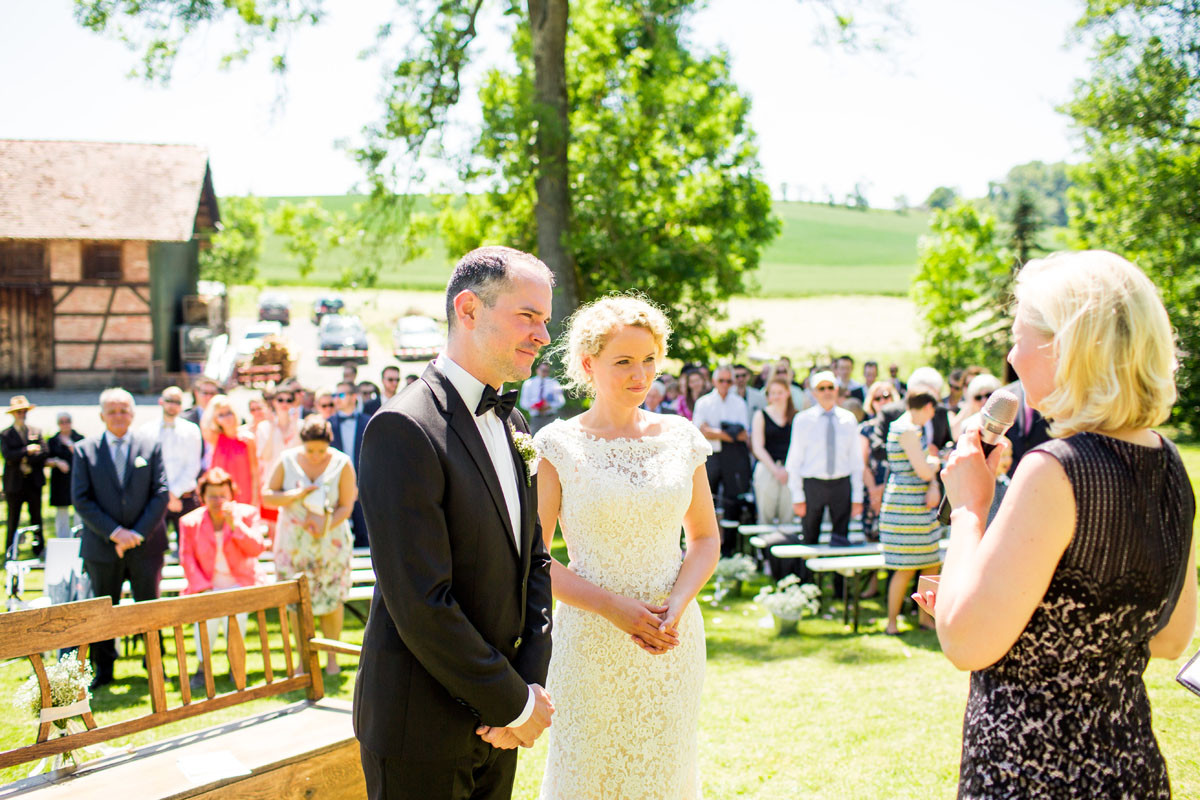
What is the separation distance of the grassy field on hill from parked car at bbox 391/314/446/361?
1597 cm

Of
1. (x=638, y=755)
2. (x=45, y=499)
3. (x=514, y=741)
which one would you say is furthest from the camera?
(x=45, y=499)

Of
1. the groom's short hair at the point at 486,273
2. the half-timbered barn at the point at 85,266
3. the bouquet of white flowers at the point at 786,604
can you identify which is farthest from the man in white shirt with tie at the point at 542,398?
the half-timbered barn at the point at 85,266

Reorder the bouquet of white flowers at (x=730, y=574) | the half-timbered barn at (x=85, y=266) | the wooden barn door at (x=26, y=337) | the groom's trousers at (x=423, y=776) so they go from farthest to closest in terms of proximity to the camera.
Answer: the wooden barn door at (x=26, y=337) → the half-timbered barn at (x=85, y=266) → the bouquet of white flowers at (x=730, y=574) → the groom's trousers at (x=423, y=776)

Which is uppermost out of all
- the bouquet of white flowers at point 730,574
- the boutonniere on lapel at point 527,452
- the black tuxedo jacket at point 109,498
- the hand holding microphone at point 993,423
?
the hand holding microphone at point 993,423

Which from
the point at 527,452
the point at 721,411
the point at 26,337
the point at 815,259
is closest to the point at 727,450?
the point at 721,411

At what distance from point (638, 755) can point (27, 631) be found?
2350 mm

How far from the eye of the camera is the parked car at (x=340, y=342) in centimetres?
3631

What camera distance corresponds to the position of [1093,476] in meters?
1.79

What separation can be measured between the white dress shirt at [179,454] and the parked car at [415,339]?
26968 mm

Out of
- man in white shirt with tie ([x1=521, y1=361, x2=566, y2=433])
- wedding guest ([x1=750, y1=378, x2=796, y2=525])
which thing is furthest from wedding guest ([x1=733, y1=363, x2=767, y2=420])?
man in white shirt with tie ([x1=521, y1=361, x2=566, y2=433])

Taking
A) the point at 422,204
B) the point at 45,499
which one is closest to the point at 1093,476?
the point at 45,499

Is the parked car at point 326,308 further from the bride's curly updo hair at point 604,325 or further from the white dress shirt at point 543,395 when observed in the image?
the bride's curly updo hair at point 604,325

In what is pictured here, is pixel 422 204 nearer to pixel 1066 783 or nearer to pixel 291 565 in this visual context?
pixel 291 565

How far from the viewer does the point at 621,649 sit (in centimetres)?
329
